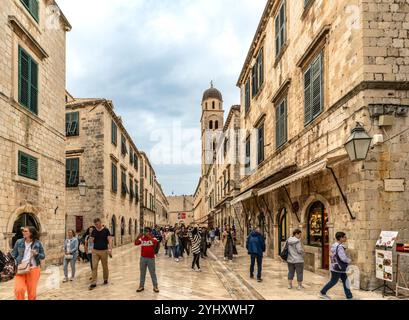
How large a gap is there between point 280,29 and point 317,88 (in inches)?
214

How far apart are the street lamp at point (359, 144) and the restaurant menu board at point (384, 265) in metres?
2.01

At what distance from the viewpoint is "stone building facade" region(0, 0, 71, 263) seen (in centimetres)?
1201

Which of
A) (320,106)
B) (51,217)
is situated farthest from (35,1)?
(320,106)

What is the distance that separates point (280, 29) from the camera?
667 inches

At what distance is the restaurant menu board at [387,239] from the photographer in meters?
8.45

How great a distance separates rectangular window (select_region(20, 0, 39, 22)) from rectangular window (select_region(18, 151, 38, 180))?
4.73 meters

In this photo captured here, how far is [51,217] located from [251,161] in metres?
11.6

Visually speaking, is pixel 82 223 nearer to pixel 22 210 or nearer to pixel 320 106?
pixel 22 210

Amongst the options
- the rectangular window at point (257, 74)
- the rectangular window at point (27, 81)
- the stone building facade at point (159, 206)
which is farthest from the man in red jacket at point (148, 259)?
the stone building facade at point (159, 206)

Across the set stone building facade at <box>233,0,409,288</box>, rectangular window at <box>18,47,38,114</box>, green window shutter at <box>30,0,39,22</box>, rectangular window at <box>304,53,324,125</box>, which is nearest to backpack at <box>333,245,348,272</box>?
stone building facade at <box>233,0,409,288</box>

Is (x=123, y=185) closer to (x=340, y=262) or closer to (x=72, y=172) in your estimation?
(x=72, y=172)

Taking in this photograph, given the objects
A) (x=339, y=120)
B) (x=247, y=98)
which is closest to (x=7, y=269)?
(x=339, y=120)

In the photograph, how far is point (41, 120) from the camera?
47.9ft
